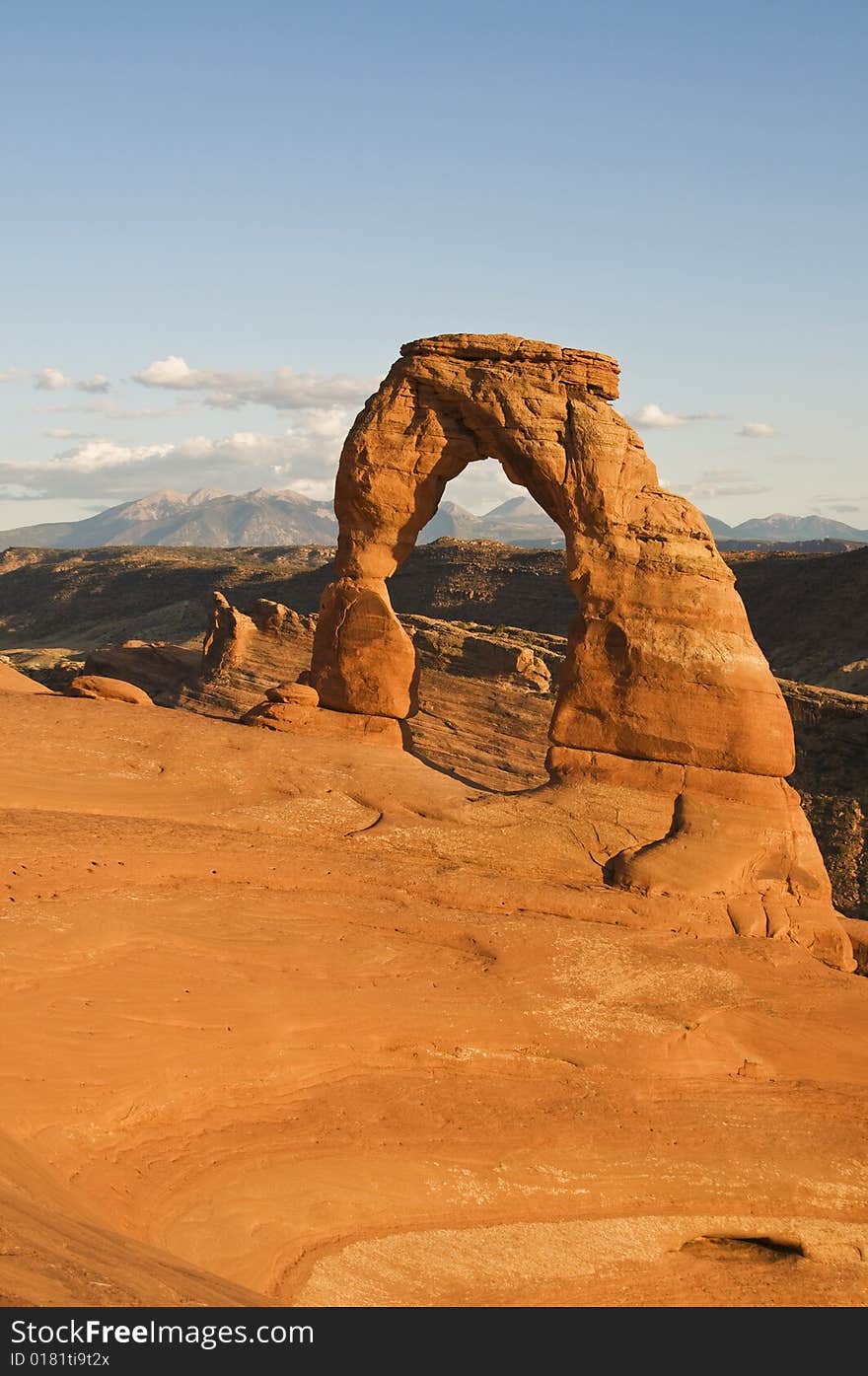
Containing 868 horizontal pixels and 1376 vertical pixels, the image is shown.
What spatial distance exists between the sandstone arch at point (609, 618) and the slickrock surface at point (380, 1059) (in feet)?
5.18

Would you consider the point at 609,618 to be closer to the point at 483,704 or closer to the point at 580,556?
the point at 580,556

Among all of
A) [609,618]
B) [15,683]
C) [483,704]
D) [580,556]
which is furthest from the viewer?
[483,704]

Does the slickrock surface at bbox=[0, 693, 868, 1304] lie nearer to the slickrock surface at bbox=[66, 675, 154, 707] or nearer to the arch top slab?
the slickrock surface at bbox=[66, 675, 154, 707]

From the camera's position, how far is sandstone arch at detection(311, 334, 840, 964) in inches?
582

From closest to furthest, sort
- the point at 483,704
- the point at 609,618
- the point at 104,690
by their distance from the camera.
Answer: the point at 609,618 → the point at 104,690 → the point at 483,704

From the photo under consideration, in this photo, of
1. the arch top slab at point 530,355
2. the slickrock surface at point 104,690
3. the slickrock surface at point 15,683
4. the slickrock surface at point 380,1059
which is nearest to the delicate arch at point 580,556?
the arch top slab at point 530,355

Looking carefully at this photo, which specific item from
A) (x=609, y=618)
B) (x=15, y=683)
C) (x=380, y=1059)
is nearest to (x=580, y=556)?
(x=609, y=618)

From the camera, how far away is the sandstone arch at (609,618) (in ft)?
48.5

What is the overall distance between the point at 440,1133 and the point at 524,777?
1623 cm

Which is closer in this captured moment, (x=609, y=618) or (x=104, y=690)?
(x=609, y=618)

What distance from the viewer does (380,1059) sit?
10297mm

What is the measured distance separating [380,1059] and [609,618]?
742cm

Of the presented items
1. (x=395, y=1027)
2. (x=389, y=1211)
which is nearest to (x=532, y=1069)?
(x=395, y=1027)

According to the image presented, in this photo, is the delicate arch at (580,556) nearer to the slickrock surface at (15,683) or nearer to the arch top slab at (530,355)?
the arch top slab at (530,355)
